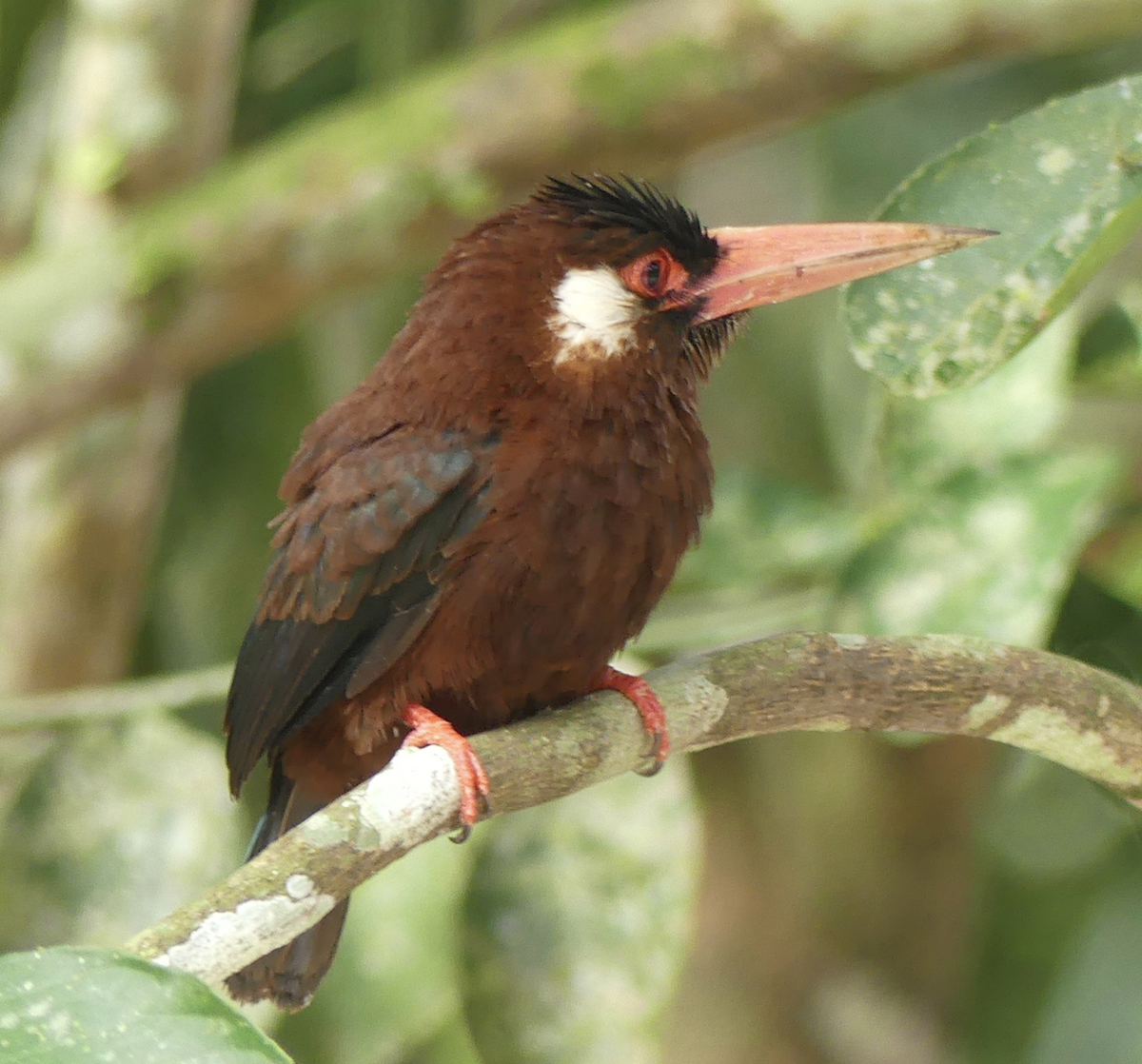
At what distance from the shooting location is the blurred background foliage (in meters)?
2.02

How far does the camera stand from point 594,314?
5.69ft

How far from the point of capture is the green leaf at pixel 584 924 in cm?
198

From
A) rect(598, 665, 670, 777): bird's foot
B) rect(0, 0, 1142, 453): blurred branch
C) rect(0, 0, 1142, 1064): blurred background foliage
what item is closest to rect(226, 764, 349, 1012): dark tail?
rect(0, 0, 1142, 1064): blurred background foliage

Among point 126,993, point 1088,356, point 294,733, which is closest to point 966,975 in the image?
point 1088,356

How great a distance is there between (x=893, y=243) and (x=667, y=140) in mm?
1071

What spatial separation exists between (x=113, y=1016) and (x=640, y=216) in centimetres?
109

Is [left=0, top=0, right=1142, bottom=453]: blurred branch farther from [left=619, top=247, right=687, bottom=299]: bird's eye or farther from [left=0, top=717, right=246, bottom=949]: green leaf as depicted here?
[left=619, top=247, right=687, bottom=299]: bird's eye

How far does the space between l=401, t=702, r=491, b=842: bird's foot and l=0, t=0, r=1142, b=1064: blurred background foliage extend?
45 cm

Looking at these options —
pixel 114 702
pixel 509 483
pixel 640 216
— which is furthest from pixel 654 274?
pixel 114 702

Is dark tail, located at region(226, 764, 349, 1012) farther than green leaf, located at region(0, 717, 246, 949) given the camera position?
No

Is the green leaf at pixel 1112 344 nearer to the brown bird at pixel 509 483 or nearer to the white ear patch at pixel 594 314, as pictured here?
the brown bird at pixel 509 483

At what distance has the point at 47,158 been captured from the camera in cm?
314

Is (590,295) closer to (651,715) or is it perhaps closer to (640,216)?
(640,216)

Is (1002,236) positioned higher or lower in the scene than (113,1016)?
higher
